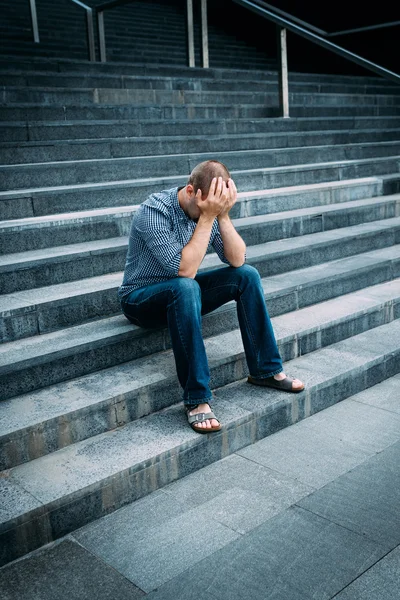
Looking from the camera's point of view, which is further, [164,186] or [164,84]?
[164,84]

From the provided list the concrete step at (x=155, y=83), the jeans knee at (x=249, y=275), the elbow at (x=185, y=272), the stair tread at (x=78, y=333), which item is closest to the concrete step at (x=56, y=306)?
the stair tread at (x=78, y=333)

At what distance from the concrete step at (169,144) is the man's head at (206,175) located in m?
2.20

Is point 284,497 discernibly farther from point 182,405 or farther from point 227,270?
point 227,270

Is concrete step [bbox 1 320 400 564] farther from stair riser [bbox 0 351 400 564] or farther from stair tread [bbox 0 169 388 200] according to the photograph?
stair tread [bbox 0 169 388 200]

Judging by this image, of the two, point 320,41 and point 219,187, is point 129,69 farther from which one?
point 219,187

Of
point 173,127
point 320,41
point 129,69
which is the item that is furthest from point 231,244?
point 129,69

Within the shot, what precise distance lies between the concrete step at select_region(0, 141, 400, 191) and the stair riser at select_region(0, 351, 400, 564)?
223 cm

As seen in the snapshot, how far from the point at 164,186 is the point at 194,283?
2156mm

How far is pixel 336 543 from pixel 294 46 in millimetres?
11872

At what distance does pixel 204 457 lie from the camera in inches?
123

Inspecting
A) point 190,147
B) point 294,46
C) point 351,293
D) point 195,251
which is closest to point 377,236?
point 351,293

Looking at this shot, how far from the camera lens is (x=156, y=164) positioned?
214 inches

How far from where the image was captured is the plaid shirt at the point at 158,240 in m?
3.21

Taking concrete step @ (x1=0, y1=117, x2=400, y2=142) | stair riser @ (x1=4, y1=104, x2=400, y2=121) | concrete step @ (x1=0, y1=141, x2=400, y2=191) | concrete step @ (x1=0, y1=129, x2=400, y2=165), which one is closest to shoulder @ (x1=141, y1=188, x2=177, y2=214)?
concrete step @ (x1=0, y1=141, x2=400, y2=191)
